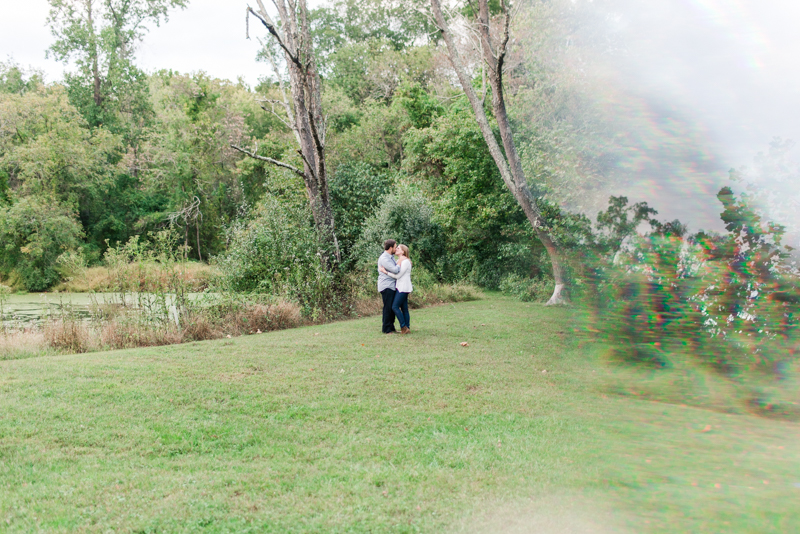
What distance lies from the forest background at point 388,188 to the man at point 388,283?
2817mm

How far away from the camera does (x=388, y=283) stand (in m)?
10.3

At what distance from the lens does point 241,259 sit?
45.1ft

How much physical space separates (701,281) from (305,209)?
1443 cm

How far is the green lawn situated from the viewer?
8.84 feet

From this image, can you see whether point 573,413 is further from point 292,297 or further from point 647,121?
point 292,297

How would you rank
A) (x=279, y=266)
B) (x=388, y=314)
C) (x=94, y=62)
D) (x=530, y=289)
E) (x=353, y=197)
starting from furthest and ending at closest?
(x=94, y=62) → (x=353, y=197) → (x=530, y=289) → (x=279, y=266) → (x=388, y=314)

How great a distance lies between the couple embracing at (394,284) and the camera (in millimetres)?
10188

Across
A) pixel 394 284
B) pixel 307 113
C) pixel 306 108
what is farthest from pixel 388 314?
pixel 307 113

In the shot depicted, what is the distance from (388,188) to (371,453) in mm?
16172

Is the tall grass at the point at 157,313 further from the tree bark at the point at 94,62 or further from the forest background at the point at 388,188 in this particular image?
the tree bark at the point at 94,62

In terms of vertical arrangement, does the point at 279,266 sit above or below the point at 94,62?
below

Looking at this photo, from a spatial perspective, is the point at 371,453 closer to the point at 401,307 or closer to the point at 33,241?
the point at 401,307

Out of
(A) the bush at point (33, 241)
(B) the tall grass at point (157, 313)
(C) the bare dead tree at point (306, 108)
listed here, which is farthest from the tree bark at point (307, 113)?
(A) the bush at point (33, 241)

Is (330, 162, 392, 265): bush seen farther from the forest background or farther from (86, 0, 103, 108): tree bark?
(86, 0, 103, 108): tree bark
